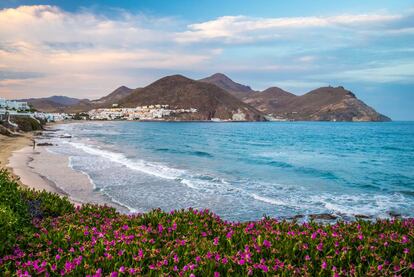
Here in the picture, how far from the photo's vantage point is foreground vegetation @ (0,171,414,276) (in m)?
4.91

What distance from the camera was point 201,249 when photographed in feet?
18.7

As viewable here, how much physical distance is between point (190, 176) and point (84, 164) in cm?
1102

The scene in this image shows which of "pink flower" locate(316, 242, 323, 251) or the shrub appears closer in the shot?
"pink flower" locate(316, 242, 323, 251)

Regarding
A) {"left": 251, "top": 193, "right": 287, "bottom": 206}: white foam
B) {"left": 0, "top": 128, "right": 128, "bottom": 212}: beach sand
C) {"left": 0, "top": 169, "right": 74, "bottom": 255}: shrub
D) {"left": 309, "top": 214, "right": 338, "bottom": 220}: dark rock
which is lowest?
{"left": 0, "top": 128, "right": 128, "bottom": 212}: beach sand

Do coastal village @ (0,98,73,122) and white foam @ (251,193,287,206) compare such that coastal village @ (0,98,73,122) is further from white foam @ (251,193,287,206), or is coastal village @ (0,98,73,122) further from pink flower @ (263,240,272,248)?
pink flower @ (263,240,272,248)

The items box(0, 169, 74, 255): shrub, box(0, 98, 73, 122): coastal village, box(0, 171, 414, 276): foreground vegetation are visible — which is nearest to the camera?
box(0, 171, 414, 276): foreground vegetation

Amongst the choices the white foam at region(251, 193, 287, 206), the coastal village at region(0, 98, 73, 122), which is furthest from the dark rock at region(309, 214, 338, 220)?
the coastal village at region(0, 98, 73, 122)

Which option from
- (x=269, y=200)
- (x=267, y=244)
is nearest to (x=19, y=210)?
(x=267, y=244)

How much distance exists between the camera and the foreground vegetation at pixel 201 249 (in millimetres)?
4910

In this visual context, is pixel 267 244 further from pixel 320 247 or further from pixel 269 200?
pixel 269 200

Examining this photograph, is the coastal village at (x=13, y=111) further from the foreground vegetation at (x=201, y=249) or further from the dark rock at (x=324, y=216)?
the foreground vegetation at (x=201, y=249)

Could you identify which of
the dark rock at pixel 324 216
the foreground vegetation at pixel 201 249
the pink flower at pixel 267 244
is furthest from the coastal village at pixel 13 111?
the pink flower at pixel 267 244

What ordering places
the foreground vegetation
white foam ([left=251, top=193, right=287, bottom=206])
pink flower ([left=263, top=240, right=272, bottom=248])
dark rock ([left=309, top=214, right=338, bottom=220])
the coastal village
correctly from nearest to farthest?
the foreground vegetation
pink flower ([left=263, top=240, right=272, bottom=248])
dark rock ([left=309, top=214, right=338, bottom=220])
white foam ([left=251, top=193, right=287, bottom=206])
the coastal village

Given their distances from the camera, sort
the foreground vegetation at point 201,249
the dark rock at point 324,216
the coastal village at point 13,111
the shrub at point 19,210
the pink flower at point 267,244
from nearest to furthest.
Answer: the foreground vegetation at point 201,249 → the pink flower at point 267,244 → the shrub at point 19,210 → the dark rock at point 324,216 → the coastal village at point 13,111
